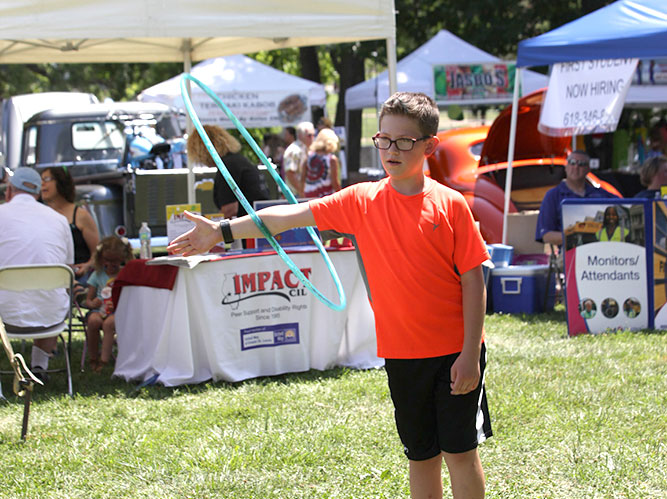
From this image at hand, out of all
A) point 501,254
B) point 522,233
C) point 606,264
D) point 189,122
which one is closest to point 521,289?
point 501,254

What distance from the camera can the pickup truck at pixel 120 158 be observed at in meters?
9.65

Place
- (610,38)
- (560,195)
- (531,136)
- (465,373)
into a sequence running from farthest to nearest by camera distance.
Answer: (531,136) < (560,195) < (610,38) < (465,373)

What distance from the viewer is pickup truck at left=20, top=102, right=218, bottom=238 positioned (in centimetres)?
965

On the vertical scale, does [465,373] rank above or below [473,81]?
below

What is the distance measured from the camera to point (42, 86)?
38719 millimetres

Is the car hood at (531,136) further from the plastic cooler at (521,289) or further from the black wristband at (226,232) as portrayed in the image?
the black wristband at (226,232)

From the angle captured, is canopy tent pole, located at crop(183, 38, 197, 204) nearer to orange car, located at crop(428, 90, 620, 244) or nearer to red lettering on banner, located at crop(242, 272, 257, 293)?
red lettering on banner, located at crop(242, 272, 257, 293)

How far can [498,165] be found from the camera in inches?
410

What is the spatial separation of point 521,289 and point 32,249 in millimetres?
4607

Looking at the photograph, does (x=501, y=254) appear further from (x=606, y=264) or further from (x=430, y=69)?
(x=430, y=69)

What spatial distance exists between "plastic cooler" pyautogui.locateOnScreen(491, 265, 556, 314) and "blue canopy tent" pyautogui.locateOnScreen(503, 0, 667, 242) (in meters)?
2.12

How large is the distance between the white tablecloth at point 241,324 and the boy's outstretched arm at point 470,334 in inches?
132

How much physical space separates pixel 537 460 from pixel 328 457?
1067 millimetres

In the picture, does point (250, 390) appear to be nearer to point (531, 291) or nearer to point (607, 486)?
point (607, 486)
